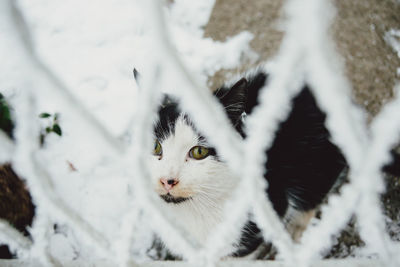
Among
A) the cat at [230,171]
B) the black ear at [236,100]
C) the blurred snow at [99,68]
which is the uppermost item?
the blurred snow at [99,68]

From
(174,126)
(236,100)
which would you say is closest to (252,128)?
(236,100)

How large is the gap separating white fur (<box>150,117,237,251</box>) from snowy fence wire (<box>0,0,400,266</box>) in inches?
11.2

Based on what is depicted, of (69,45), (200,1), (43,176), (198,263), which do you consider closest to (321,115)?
(198,263)

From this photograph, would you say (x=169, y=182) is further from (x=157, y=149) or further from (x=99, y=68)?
(x=99, y=68)

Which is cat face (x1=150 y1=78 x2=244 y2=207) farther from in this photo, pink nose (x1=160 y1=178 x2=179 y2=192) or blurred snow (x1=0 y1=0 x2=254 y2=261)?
blurred snow (x1=0 y1=0 x2=254 y2=261)

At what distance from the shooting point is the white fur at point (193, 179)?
0.77m

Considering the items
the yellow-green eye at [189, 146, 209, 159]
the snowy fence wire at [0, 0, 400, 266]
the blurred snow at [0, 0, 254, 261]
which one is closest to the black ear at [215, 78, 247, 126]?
the yellow-green eye at [189, 146, 209, 159]

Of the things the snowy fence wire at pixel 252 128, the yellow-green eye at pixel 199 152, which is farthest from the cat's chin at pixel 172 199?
the snowy fence wire at pixel 252 128

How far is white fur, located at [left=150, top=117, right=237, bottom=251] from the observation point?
77 cm

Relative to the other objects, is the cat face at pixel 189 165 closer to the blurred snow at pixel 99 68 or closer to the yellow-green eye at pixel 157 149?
the yellow-green eye at pixel 157 149

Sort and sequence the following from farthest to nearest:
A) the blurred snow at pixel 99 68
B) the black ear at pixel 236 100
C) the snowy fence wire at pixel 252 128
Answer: the blurred snow at pixel 99 68 → the black ear at pixel 236 100 → the snowy fence wire at pixel 252 128

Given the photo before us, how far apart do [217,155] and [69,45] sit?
1761mm

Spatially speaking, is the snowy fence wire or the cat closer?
the snowy fence wire

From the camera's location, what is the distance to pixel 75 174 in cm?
142
